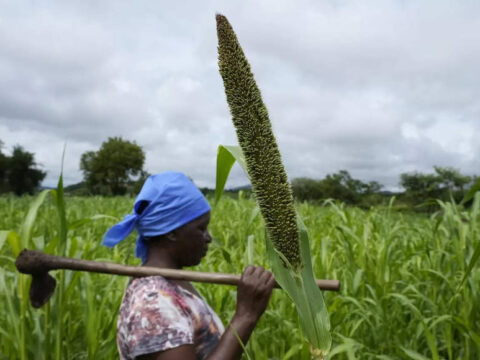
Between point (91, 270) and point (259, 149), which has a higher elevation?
point (259, 149)

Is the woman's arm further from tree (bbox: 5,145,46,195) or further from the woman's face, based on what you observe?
tree (bbox: 5,145,46,195)

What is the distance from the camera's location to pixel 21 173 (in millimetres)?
55156

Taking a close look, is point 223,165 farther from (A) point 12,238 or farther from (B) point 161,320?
(A) point 12,238

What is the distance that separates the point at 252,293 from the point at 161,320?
356mm

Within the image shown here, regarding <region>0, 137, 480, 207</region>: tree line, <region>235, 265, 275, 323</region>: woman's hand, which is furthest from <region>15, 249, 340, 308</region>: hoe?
<region>0, 137, 480, 207</region>: tree line

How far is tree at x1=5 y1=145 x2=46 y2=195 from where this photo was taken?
53.9 meters

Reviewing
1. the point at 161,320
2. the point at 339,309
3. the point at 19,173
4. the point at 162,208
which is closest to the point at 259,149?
the point at 161,320

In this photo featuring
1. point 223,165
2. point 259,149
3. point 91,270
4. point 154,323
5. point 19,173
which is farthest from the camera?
point 19,173

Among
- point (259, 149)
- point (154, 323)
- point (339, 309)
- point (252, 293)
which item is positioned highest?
point (259, 149)

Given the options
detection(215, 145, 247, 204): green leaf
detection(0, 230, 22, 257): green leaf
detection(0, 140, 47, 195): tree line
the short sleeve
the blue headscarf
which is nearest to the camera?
detection(215, 145, 247, 204): green leaf

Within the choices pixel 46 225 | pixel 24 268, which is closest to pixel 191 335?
pixel 24 268

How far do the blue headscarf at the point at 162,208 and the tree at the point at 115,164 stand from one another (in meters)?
59.5

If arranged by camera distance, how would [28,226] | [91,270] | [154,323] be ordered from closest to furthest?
[154,323] → [91,270] → [28,226]

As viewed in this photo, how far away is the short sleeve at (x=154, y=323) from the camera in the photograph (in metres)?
1.70
